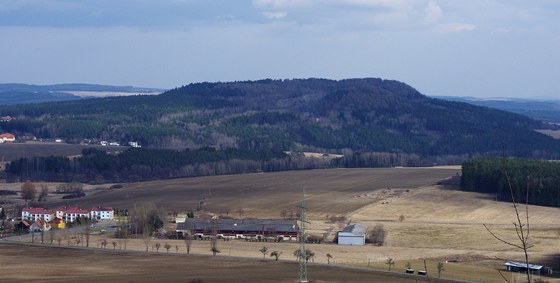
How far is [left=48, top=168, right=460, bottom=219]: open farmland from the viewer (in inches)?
3216

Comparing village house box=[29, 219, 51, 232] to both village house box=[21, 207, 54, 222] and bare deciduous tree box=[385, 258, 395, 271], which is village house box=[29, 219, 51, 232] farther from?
bare deciduous tree box=[385, 258, 395, 271]

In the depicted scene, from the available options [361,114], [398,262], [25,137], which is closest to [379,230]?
[398,262]

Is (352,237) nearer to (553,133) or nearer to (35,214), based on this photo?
(35,214)

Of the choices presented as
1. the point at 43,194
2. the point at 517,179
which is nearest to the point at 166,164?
the point at 43,194

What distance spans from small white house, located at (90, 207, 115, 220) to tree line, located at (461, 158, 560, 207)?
1214 inches

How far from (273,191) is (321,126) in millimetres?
82634

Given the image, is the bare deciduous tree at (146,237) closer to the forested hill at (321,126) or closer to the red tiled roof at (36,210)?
the red tiled roof at (36,210)

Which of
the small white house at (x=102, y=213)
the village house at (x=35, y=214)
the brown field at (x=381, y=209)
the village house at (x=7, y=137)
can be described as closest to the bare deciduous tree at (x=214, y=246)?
the brown field at (x=381, y=209)

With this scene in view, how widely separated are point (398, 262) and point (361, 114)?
132 meters

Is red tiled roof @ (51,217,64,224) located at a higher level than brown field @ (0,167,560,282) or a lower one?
lower

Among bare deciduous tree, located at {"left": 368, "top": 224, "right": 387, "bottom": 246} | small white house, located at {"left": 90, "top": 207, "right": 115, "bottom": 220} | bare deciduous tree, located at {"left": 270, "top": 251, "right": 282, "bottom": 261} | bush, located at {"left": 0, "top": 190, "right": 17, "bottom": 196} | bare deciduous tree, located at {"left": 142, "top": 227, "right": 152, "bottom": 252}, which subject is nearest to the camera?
bare deciduous tree, located at {"left": 270, "top": 251, "right": 282, "bottom": 261}

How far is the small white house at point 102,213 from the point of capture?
250 feet

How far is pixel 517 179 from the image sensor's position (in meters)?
80.8

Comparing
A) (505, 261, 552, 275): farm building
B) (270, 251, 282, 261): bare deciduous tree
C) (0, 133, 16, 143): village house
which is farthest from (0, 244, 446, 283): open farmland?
(0, 133, 16, 143): village house
